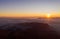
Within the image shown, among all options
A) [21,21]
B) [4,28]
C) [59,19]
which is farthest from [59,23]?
[4,28]

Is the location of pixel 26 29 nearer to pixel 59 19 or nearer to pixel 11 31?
pixel 11 31

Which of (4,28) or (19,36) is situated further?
(4,28)

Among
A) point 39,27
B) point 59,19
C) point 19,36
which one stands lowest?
point 19,36

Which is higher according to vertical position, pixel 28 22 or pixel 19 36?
pixel 28 22

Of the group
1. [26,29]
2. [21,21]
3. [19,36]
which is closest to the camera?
[19,36]

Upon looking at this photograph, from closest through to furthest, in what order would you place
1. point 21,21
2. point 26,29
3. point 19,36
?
point 19,36 < point 26,29 < point 21,21

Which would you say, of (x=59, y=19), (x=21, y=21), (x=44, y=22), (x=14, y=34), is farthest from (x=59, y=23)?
(x=14, y=34)
